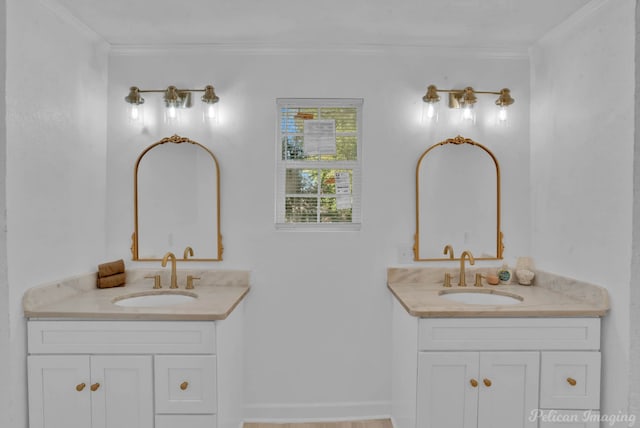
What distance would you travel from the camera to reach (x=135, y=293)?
2.23m

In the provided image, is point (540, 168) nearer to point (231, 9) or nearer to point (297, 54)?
point (297, 54)

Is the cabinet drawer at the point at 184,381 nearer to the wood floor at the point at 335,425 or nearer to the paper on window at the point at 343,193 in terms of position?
the wood floor at the point at 335,425

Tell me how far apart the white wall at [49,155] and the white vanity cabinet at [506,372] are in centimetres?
179

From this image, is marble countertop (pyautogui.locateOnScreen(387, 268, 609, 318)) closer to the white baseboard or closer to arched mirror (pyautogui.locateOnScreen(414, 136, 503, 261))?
arched mirror (pyautogui.locateOnScreen(414, 136, 503, 261))

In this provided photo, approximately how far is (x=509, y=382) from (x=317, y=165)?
156 centimetres

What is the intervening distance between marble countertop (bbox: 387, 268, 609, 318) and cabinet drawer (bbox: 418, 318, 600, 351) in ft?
0.12

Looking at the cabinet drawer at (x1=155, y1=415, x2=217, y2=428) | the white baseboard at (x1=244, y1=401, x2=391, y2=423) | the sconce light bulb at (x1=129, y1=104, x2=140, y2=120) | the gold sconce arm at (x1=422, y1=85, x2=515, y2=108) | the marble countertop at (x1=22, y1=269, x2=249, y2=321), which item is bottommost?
the white baseboard at (x1=244, y1=401, x2=391, y2=423)

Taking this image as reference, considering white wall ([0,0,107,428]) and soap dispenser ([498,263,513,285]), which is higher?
white wall ([0,0,107,428])

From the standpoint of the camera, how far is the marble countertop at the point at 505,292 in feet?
6.08

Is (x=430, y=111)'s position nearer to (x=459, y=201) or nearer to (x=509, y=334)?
(x=459, y=201)

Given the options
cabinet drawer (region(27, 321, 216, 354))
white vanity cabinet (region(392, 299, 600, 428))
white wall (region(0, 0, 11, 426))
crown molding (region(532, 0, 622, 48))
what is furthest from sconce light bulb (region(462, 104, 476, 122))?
white wall (region(0, 0, 11, 426))

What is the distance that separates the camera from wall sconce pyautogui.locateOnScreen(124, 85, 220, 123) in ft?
7.70

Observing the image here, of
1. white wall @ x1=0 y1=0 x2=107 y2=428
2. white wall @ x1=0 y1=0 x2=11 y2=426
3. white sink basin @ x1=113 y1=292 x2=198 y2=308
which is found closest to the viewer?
white wall @ x1=0 y1=0 x2=11 y2=426

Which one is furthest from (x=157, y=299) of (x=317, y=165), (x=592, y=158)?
(x=592, y=158)
